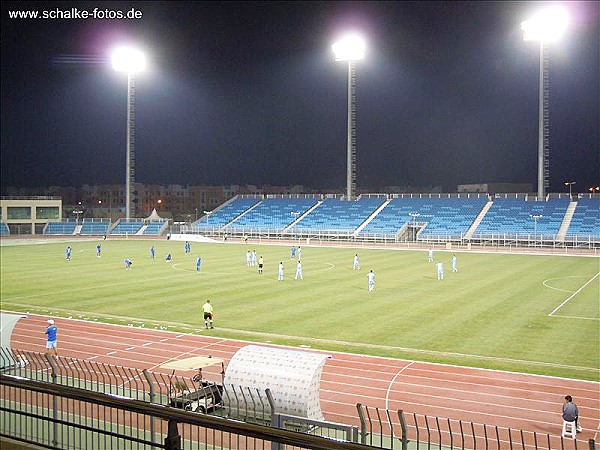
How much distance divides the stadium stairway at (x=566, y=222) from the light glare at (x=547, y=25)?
18753mm

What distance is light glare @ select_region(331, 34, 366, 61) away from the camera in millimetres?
65875

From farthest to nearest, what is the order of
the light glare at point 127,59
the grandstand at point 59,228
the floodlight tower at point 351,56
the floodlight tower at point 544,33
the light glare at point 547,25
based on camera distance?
the grandstand at point 59,228
the light glare at point 127,59
the floodlight tower at point 351,56
the floodlight tower at point 544,33
the light glare at point 547,25

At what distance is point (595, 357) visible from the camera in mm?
17016

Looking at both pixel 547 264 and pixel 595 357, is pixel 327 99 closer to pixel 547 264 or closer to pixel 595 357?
pixel 547 264

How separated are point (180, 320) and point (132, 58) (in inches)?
2172

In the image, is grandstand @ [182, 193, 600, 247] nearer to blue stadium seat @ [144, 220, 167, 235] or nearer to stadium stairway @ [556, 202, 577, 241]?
stadium stairway @ [556, 202, 577, 241]

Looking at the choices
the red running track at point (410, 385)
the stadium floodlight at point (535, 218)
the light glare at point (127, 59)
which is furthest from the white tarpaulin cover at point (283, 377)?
→ the light glare at point (127, 59)

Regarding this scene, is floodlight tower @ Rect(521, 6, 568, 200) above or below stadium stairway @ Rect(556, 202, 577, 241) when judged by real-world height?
above

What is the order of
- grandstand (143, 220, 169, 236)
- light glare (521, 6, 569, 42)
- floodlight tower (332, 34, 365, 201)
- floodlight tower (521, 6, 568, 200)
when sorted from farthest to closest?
grandstand (143, 220, 169, 236)
floodlight tower (332, 34, 365, 201)
floodlight tower (521, 6, 568, 200)
light glare (521, 6, 569, 42)

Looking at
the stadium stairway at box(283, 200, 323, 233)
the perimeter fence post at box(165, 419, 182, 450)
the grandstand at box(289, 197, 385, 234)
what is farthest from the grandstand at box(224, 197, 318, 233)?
the perimeter fence post at box(165, 419, 182, 450)

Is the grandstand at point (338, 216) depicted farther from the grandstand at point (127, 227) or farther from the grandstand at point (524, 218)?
the grandstand at point (127, 227)

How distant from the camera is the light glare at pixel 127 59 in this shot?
69.6 metres

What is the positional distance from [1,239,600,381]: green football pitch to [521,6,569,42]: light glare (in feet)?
81.7

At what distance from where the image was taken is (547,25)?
56.8 m
